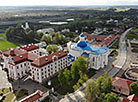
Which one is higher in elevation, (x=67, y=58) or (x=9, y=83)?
(x=67, y=58)

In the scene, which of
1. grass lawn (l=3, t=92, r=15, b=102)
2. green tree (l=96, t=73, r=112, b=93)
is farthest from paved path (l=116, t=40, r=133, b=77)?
grass lawn (l=3, t=92, r=15, b=102)

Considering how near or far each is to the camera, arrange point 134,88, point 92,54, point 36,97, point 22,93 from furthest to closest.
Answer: point 92,54, point 22,93, point 134,88, point 36,97

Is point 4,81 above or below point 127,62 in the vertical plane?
below

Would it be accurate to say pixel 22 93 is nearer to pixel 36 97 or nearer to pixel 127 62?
pixel 36 97

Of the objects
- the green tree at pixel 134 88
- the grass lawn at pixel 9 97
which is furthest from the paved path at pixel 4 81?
the green tree at pixel 134 88

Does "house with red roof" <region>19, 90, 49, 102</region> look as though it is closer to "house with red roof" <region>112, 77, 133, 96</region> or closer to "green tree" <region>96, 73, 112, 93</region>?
"green tree" <region>96, 73, 112, 93</region>

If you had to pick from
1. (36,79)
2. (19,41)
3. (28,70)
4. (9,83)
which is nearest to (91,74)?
(36,79)

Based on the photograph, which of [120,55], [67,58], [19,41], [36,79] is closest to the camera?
[36,79]

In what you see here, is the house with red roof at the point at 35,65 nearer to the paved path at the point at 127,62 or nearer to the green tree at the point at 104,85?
the green tree at the point at 104,85

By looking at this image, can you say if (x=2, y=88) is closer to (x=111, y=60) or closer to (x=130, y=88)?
(x=130, y=88)

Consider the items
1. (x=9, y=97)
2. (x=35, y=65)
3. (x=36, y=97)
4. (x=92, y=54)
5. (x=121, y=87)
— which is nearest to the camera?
(x=36, y=97)

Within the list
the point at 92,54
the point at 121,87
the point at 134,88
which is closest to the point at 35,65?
the point at 92,54
